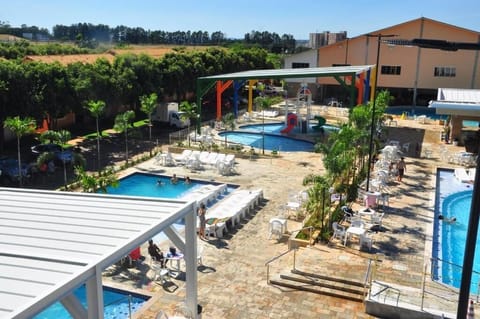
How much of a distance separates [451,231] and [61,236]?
14.6 meters

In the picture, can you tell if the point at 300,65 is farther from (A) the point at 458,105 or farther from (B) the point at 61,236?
(B) the point at 61,236

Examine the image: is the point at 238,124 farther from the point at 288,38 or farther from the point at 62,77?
the point at 288,38

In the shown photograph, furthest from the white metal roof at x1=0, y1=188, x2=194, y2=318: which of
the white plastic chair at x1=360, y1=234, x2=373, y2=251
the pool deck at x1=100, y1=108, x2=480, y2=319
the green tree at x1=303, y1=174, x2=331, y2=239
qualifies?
the green tree at x1=303, y1=174, x2=331, y2=239

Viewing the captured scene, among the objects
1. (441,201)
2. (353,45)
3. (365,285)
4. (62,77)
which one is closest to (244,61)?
(353,45)

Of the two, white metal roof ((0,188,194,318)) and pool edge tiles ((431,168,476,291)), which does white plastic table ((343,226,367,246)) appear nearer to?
pool edge tiles ((431,168,476,291))

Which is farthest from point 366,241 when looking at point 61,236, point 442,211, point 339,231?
point 61,236

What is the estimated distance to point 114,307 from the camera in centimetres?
1239

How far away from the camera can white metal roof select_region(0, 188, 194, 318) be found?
5.67m

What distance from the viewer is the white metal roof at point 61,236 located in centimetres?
567

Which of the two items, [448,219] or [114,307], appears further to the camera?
[448,219]

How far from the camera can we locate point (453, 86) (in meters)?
47.4

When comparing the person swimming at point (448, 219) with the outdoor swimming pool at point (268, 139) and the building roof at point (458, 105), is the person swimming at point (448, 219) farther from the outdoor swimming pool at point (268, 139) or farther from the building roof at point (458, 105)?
the outdoor swimming pool at point (268, 139)

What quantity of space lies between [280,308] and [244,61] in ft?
146

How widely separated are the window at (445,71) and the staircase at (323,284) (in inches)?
1603
